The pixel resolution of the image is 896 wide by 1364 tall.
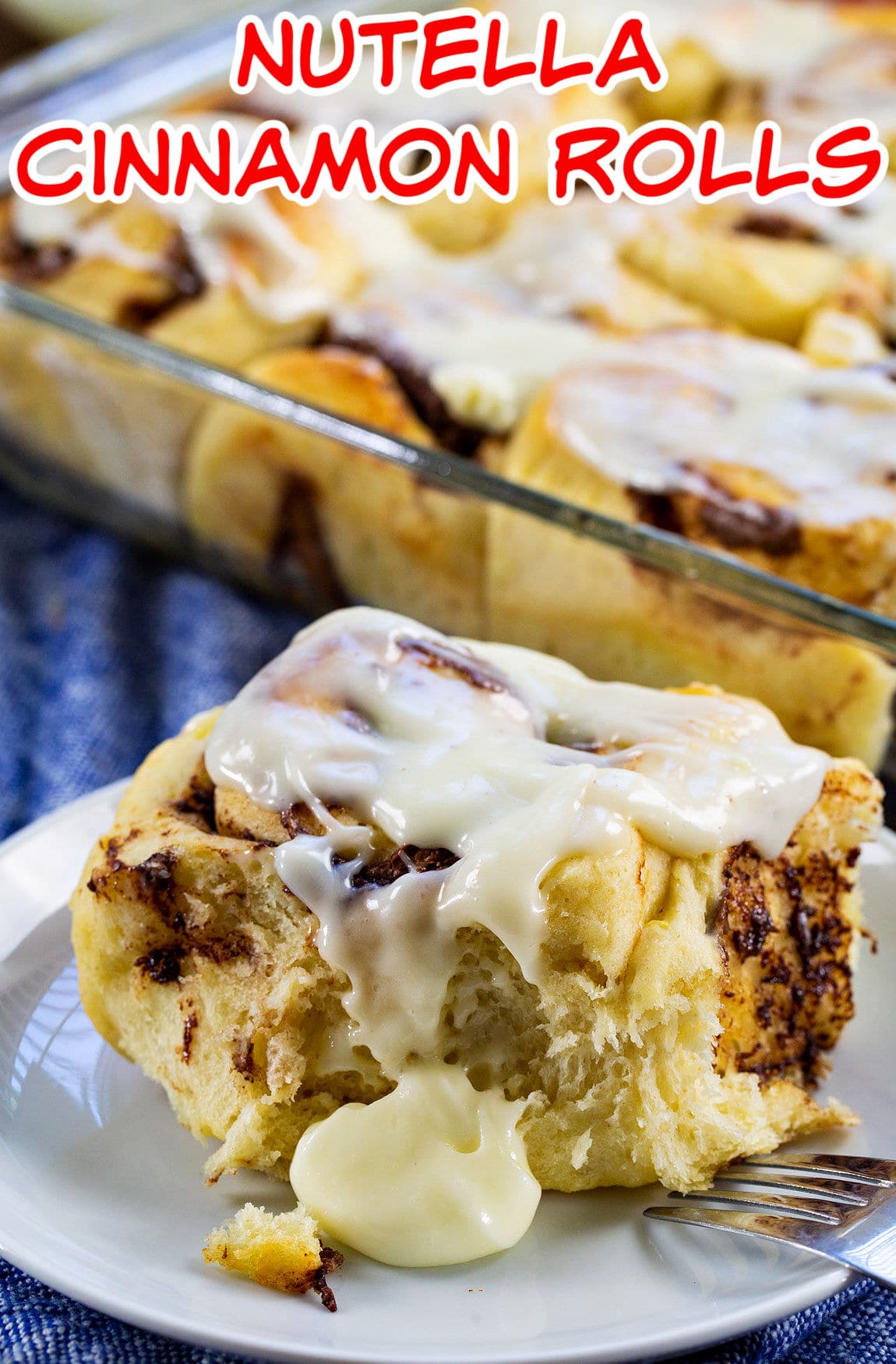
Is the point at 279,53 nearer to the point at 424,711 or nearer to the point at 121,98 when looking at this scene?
the point at 121,98

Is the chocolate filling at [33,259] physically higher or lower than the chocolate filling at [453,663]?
higher

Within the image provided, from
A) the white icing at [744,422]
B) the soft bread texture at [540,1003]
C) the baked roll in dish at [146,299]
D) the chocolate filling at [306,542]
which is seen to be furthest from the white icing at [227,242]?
the soft bread texture at [540,1003]

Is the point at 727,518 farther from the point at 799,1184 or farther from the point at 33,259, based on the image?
the point at 33,259

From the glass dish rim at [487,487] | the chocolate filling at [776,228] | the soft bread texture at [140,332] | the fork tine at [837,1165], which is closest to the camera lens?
the fork tine at [837,1165]

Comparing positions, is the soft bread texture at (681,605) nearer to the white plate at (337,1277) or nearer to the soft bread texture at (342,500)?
the soft bread texture at (342,500)

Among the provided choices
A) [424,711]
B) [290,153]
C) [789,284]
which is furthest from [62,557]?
[424,711]

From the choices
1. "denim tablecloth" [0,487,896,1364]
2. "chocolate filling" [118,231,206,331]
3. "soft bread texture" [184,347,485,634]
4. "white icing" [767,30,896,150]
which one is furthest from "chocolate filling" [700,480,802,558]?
"white icing" [767,30,896,150]

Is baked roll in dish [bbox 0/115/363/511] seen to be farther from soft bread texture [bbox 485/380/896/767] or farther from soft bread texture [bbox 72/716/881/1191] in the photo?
soft bread texture [bbox 72/716/881/1191]
